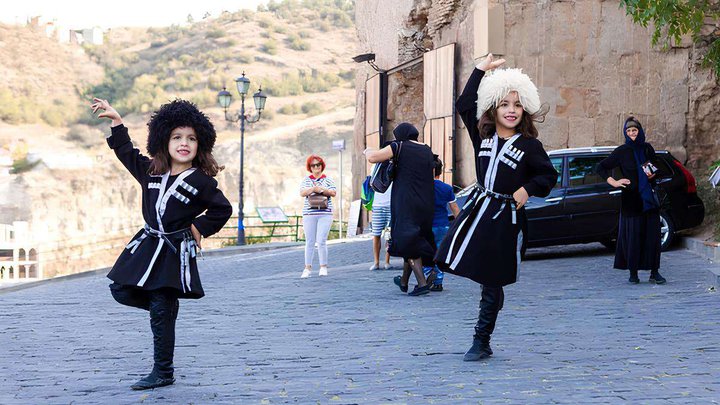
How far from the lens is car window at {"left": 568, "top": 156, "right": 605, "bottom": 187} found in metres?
14.7

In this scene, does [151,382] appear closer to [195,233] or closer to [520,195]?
[195,233]

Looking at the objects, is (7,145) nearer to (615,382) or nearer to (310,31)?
(310,31)

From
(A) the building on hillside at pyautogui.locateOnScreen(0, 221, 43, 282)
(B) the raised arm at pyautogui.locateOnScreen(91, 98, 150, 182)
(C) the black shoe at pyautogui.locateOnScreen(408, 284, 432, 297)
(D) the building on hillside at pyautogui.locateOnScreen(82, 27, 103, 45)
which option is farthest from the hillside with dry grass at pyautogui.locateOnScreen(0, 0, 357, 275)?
(B) the raised arm at pyautogui.locateOnScreen(91, 98, 150, 182)

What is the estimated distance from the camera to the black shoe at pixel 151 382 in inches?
229


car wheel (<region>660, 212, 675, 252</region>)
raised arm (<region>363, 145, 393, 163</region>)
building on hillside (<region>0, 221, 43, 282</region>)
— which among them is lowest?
building on hillside (<region>0, 221, 43, 282</region>)

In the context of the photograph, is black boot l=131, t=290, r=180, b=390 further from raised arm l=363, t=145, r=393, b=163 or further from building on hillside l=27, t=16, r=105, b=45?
building on hillside l=27, t=16, r=105, b=45

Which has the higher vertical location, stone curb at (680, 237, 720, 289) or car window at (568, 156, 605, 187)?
car window at (568, 156, 605, 187)

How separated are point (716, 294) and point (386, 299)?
3.21 m

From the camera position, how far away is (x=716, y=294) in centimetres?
998

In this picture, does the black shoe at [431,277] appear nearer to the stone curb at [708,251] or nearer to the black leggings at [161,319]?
the stone curb at [708,251]

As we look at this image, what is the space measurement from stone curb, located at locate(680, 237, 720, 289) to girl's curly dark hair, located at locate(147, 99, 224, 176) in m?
6.33

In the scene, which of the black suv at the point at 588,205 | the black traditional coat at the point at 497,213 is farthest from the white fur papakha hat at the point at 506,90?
the black suv at the point at 588,205

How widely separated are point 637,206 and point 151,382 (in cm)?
688

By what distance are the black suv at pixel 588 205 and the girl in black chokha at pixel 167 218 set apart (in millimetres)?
8927
